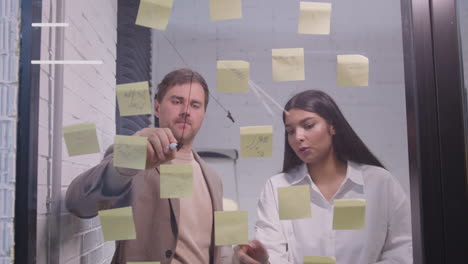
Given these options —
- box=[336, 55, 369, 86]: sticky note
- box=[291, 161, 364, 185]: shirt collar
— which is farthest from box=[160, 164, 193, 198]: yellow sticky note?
box=[336, 55, 369, 86]: sticky note

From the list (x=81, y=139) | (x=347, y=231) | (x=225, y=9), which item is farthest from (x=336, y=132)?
(x=81, y=139)

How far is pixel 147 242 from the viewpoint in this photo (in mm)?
1554

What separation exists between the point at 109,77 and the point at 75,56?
16 cm

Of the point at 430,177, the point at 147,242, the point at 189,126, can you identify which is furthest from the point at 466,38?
the point at 147,242

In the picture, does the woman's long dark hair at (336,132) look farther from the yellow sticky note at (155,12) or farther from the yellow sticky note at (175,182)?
the yellow sticky note at (155,12)

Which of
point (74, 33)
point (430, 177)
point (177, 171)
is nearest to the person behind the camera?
point (430, 177)

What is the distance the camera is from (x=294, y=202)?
5.13ft

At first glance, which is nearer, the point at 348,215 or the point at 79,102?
the point at 348,215

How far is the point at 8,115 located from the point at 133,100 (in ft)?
1.32

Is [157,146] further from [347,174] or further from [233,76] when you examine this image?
[347,174]

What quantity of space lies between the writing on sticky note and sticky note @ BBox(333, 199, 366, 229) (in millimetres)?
709

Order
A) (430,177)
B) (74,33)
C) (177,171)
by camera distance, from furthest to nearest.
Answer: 1. (74,33)
2. (177,171)
3. (430,177)

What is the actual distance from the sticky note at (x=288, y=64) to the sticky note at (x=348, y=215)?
1.46 ft

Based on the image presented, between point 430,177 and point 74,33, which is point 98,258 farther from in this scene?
point 430,177
